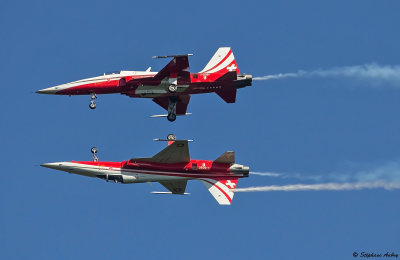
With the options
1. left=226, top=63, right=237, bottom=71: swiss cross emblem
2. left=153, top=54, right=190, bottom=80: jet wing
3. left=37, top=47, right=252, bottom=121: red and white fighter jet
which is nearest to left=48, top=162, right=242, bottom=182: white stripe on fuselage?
left=37, top=47, right=252, bottom=121: red and white fighter jet

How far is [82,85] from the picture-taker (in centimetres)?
7000

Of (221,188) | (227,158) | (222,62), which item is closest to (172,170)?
(221,188)

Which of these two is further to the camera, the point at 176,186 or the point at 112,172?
the point at 176,186

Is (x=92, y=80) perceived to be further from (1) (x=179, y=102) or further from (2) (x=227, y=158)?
(2) (x=227, y=158)

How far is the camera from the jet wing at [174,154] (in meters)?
66.3

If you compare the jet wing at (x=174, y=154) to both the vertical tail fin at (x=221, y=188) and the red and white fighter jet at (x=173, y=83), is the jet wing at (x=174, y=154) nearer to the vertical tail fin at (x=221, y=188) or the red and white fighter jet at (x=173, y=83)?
the vertical tail fin at (x=221, y=188)

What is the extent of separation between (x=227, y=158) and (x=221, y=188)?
198 centimetres

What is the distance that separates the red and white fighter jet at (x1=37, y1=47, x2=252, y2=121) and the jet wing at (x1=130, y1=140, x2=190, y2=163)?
13.2 ft

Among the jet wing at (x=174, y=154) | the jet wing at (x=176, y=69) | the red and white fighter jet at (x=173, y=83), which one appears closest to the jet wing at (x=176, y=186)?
the jet wing at (x=174, y=154)

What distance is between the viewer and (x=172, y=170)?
67.0 m

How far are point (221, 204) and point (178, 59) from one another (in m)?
9.75

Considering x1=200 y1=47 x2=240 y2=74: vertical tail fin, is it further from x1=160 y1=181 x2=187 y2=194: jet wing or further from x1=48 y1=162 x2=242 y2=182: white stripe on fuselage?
x1=160 y1=181 x2=187 y2=194: jet wing

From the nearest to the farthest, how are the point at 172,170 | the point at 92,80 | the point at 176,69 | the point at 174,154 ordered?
the point at 174,154, the point at 172,170, the point at 176,69, the point at 92,80

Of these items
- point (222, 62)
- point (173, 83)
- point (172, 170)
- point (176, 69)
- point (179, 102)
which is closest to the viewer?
point (172, 170)
